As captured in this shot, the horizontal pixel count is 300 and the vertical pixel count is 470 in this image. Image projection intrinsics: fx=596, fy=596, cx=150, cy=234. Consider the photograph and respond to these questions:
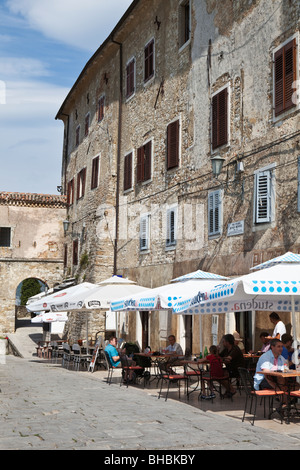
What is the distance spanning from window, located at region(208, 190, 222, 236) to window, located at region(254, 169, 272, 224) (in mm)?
1885

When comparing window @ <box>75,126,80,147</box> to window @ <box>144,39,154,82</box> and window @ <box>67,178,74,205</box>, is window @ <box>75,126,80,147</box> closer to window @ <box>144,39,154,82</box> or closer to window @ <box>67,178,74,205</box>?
window @ <box>67,178,74,205</box>

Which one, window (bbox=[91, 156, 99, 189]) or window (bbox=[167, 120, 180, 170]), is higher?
window (bbox=[91, 156, 99, 189])

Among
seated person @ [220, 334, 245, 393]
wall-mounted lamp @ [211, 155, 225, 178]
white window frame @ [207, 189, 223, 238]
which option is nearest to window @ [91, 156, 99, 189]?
white window frame @ [207, 189, 223, 238]

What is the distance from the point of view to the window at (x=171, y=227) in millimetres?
18500

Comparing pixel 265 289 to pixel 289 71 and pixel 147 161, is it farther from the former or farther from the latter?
pixel 147 161

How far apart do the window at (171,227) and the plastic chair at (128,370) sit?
5902 mm

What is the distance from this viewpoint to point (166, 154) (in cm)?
1922

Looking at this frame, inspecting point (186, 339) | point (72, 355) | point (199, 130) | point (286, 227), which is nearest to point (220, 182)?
point (199, 130)

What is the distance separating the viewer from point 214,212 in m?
16.0

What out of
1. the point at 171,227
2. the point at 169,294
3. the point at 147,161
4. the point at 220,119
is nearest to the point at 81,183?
the point at 147,161

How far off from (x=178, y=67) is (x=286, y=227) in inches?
317

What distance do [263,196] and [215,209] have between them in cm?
242

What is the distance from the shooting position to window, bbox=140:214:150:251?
807 inches
